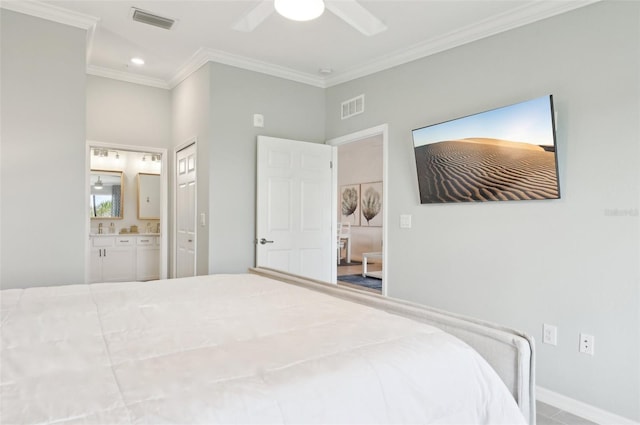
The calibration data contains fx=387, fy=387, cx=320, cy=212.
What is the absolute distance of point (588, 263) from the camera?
2369 millimetres

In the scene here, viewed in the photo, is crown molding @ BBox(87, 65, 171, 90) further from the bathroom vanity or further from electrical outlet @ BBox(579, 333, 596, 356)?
electrical outlet @ BBox(579, 333, 596, 356)

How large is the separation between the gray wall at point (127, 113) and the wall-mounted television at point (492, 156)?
3.00 meters

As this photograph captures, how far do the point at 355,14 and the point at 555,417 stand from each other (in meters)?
2.58

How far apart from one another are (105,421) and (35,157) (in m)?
2.85

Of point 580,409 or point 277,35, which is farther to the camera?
point 277,35

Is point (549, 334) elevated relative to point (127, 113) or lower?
lower

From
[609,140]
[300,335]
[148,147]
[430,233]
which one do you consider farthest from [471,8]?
[148,147]

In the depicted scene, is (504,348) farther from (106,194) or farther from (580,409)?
(106,194)

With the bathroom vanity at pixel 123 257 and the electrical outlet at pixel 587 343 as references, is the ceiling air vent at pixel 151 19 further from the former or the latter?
the bathroom vanity at pixel 123 257

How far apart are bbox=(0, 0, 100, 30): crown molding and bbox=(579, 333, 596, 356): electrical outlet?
413cm

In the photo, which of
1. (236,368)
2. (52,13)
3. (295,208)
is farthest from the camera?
(295,208)

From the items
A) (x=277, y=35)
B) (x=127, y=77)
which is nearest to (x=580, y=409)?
(x=277, y=35)

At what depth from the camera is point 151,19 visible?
9.95ft

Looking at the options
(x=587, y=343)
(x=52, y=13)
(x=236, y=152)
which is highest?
(x=52, y=13)
